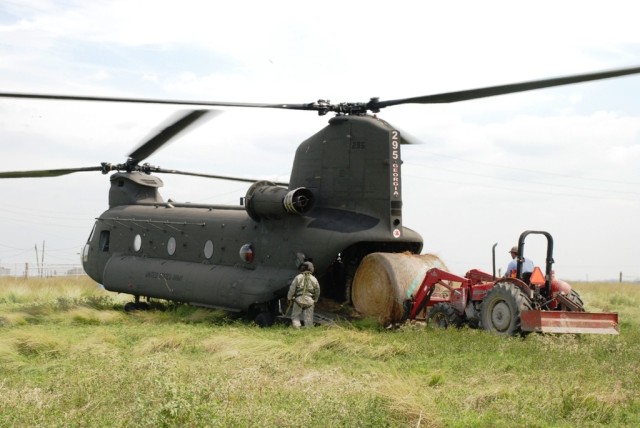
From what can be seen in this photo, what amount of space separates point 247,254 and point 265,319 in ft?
5.35

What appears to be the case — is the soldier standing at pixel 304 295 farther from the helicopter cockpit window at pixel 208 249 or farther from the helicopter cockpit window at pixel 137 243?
the helicopter cockpit window at pixel 137 243

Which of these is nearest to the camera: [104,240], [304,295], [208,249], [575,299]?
[575,299]

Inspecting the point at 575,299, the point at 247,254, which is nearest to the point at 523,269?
the point at 575,299

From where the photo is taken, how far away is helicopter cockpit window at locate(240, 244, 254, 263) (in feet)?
56.0

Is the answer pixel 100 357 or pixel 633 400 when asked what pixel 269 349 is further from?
pixel 633 400

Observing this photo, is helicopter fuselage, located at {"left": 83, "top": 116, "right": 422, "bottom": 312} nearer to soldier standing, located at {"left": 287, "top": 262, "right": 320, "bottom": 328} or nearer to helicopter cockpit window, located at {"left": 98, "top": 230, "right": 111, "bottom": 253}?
soldier standing, located at {"left": 287, "top": 262, "right": 320, "bottom": 328}

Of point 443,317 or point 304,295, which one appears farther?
point 304,295

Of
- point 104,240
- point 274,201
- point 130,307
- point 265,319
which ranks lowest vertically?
point 130,307

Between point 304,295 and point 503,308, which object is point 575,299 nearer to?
point 503,308

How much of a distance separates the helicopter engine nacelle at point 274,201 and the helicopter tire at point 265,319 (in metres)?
2.01

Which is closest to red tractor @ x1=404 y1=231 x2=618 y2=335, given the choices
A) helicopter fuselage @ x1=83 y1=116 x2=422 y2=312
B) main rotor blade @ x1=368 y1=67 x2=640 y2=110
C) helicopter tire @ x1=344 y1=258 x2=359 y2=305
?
helicopter fuselage @ x1=83 y1=116 x2=422 y2=312

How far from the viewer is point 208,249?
727 inches

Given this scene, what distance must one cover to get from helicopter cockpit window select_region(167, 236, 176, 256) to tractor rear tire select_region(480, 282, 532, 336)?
8.60 metres

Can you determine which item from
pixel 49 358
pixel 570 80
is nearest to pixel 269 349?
pixel 49 358
